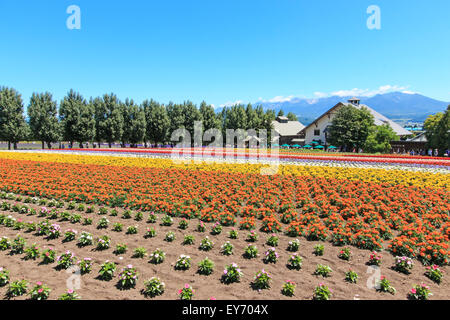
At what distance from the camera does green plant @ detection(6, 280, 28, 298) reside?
16.2 ft

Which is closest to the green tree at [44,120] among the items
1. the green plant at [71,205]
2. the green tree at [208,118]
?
the green tree at [208,118]

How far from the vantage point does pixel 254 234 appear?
25.0 ft

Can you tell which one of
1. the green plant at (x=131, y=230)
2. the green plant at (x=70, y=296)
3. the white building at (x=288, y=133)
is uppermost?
the white building at (x=288, y=133)

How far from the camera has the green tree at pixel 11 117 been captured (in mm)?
46656

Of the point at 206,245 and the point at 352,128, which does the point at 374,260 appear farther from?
the point at 352,128

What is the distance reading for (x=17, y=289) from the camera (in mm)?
4973

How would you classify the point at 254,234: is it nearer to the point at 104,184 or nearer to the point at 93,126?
the point at 104,184

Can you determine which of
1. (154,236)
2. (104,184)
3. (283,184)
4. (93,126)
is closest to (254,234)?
(154,236)

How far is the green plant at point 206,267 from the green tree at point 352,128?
47.6 meters

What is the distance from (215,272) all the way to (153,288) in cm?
149

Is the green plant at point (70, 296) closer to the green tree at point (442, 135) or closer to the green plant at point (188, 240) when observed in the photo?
the green plant at point (188, 240)

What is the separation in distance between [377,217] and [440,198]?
4.55m

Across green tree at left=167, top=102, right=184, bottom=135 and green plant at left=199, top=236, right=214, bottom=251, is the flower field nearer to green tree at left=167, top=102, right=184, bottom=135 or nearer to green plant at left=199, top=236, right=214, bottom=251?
green plant at left=199, top=236, right=214, bottom=251

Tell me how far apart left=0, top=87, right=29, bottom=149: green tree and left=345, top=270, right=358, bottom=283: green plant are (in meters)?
58.4
